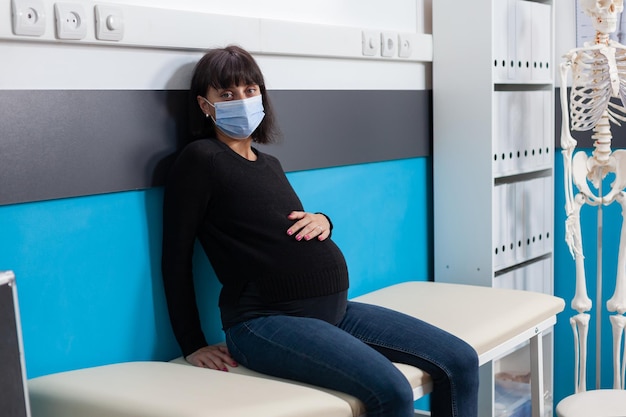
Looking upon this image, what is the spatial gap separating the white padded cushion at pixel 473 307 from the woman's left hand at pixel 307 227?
466 mm

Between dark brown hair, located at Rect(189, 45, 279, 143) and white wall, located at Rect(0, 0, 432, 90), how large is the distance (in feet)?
0.22

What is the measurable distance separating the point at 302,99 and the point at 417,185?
0.75 meters

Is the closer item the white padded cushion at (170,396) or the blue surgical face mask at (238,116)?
the white padded cushion at (170,396)

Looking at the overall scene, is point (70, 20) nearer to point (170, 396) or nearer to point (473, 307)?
point (170, 396)

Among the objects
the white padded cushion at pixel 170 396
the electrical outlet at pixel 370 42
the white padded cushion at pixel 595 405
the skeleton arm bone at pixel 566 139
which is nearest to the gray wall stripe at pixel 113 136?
the electrical outlet at pixel 370 42

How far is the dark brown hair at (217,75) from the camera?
221 cm

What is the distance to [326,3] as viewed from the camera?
2.77 meters

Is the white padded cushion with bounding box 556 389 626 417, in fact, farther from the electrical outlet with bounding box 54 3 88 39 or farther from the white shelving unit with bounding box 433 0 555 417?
the electrical outlet with bounding box 54 3 88 39

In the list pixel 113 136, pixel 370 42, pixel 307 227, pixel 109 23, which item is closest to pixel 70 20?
pixel 109 23

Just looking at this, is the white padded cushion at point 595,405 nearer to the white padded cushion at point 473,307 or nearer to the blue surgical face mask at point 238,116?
the white padded cushion at point 473,307

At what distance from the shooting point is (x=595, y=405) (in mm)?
2492

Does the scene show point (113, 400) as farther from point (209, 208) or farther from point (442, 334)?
point (442, 334)

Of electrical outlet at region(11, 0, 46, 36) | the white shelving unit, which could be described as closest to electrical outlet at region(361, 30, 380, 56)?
the white shelving unit

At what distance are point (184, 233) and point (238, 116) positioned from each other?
33 cm
